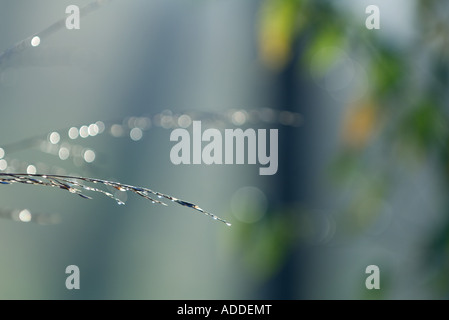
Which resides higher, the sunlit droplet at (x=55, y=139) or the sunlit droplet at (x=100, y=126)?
the sunlit droplet at (x=100, y=126)

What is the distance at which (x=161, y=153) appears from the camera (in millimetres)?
2023

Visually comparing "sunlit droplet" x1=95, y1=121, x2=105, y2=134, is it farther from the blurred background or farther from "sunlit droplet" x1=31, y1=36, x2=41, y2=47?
the blurred background

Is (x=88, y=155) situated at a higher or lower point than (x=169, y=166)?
lower

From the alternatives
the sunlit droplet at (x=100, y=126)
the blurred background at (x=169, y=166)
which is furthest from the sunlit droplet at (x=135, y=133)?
the blurred background at (x=169, y=166)

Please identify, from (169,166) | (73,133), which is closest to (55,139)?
(73,133)

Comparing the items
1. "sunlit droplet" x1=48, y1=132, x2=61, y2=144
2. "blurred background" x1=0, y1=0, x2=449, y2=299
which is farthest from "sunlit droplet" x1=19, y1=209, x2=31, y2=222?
"blurred background" x1=0, y1=0, x2=449, y2=299

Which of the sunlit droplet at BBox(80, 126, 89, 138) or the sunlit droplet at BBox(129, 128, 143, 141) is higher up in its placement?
the sunlit droplet at BBox(129, 128, 143, 141)

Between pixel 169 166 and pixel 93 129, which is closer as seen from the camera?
pixel 93 129

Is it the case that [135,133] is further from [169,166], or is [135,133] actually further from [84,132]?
[169,166]

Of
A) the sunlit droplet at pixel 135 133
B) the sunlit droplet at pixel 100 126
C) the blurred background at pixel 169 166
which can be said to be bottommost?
the sunlit droplet at pixel 100 126

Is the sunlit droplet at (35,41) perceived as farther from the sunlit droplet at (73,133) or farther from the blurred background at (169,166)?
the blurred background at (169,166)

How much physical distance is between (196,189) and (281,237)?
4.02 ft
